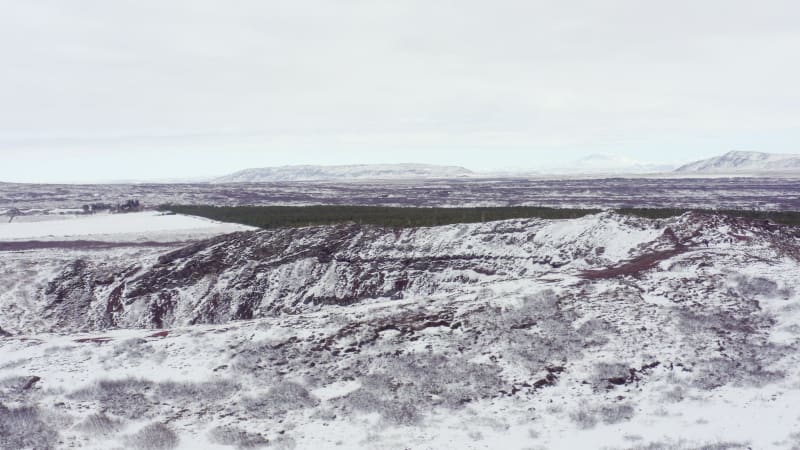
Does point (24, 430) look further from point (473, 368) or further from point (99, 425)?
point (473, 368)

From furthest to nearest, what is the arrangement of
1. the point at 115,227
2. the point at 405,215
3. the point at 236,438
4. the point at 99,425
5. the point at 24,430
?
the point at 115,227 < the point at 405,215 < the point at 99,425 < the point at 24,430 < the point at 236,438

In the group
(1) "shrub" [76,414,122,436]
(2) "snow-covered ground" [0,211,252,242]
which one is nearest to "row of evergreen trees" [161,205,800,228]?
(2) "snow-covered ground" [0,211,252,242]

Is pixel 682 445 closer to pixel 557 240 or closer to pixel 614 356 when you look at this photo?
pixel 614 356

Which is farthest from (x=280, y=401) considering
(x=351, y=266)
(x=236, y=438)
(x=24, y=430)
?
(x=351, y=266)

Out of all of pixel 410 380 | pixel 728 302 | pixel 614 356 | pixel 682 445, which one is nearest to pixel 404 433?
pixel 410 380

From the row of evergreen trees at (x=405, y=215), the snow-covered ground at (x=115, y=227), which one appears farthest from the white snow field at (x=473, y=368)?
the snow-covered ground at (x=115, y=227)

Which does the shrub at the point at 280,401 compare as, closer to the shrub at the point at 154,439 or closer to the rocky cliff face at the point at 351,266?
the shrub at the point at 154,439
